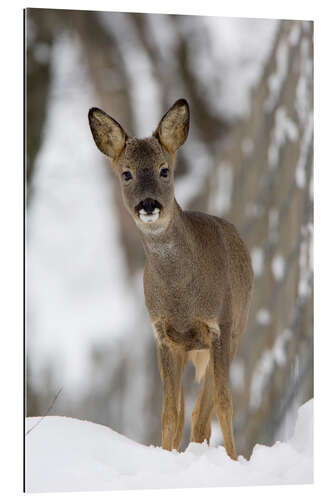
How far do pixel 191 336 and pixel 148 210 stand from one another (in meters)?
0.78

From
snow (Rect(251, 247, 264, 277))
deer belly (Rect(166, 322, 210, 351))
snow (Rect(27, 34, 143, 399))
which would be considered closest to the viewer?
deer belly (Rect(166, 322, 210, 351))

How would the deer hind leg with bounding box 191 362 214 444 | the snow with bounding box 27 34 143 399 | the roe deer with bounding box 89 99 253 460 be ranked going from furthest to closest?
the deer hind leg with bounding box 191 362 214 444 → the snow with bounding box 27 34 143 399 → the roe deer with bounding box 89 99 253 460

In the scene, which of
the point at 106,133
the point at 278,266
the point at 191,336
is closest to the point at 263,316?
the point at 278,266

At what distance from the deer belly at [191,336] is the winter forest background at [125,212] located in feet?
1.46

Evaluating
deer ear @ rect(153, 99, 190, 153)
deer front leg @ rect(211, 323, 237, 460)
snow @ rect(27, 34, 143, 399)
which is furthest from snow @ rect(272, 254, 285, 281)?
deer ear @ rect(153, 99, 190, 153)

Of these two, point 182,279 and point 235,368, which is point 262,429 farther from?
point 182,279

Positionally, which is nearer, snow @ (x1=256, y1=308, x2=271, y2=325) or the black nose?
the black nose

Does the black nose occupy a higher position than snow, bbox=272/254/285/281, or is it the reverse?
the black nose

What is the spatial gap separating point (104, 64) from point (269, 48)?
1.05 m

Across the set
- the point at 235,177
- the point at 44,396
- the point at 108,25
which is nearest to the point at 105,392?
the point at 44,396

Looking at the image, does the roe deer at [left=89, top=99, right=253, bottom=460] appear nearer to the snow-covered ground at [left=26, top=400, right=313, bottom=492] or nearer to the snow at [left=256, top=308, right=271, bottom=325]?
the snow-covered ground at [left=26, top=400, right=313, bottom=492]

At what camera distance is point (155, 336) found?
7.21 m

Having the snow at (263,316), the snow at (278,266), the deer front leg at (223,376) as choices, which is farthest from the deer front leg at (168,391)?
the snow at (278,266)

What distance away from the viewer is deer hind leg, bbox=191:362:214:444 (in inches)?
295
